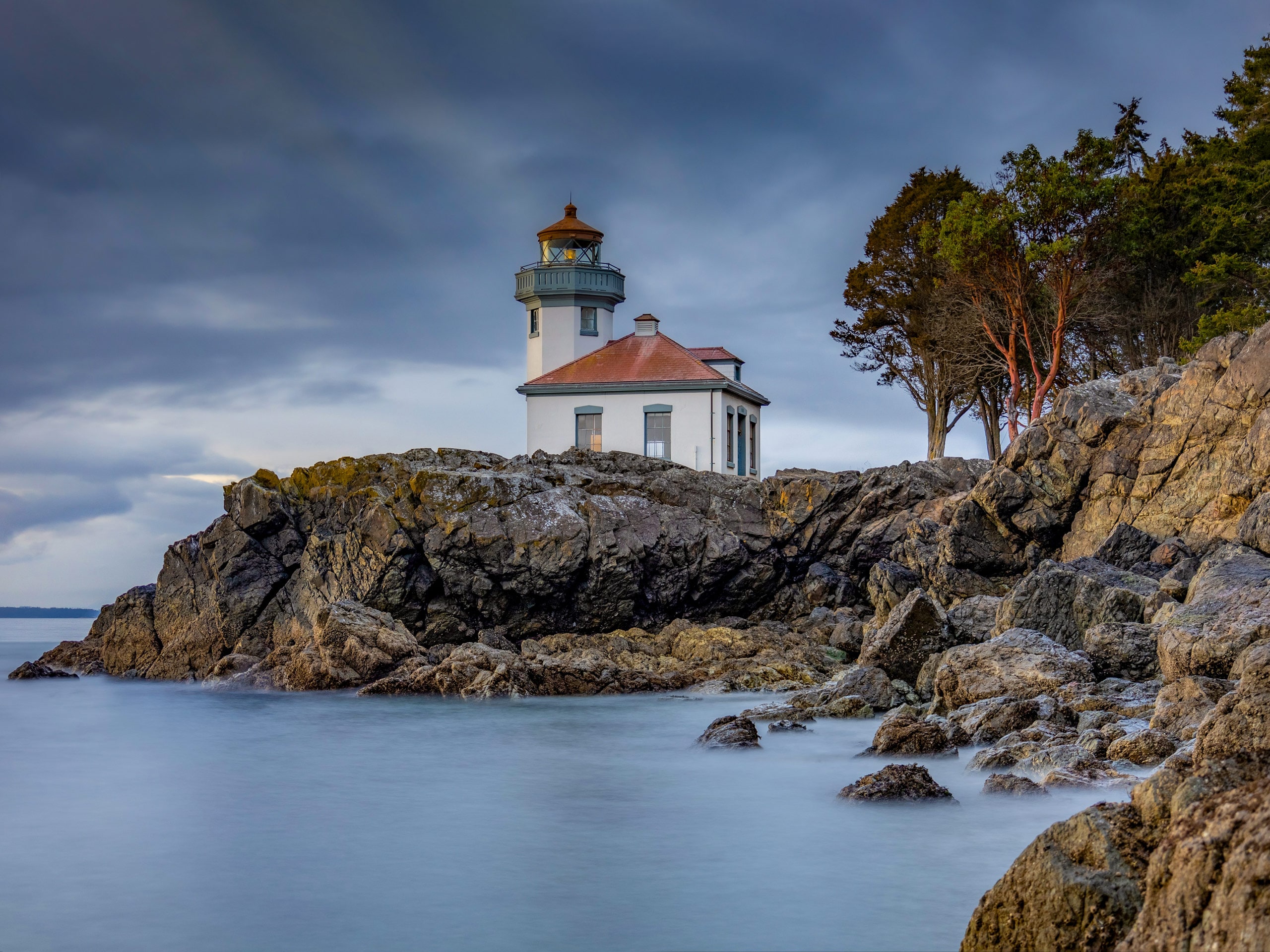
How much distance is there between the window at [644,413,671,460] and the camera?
34.0 metres

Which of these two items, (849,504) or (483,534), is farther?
(849,504)

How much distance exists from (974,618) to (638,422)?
785 inches

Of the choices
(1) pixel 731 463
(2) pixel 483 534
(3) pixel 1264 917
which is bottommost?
(3) pixel 1264 917

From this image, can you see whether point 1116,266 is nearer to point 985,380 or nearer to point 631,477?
point 985,380

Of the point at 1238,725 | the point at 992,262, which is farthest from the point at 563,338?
the point at 1238,725

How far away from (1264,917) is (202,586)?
2119 cm

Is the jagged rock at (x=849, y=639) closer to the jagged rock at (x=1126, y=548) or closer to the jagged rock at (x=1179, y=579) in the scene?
the jagged rock at (x=1126, y=548)

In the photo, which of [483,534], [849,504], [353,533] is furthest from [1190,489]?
[353,533]

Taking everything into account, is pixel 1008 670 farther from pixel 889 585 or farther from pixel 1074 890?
pixel 1074 890

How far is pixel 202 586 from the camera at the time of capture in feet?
70.7

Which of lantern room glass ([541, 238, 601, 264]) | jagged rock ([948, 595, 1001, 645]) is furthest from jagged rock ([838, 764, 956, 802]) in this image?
lantern room glass ([541, 238, 601, 264])

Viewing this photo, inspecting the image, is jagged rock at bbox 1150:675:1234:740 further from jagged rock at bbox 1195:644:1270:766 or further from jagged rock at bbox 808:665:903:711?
jagged rock at bbox 808:665:903:711

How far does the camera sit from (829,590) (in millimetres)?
21688

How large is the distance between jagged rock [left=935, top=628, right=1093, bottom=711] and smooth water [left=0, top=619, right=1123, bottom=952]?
120 centimetres
